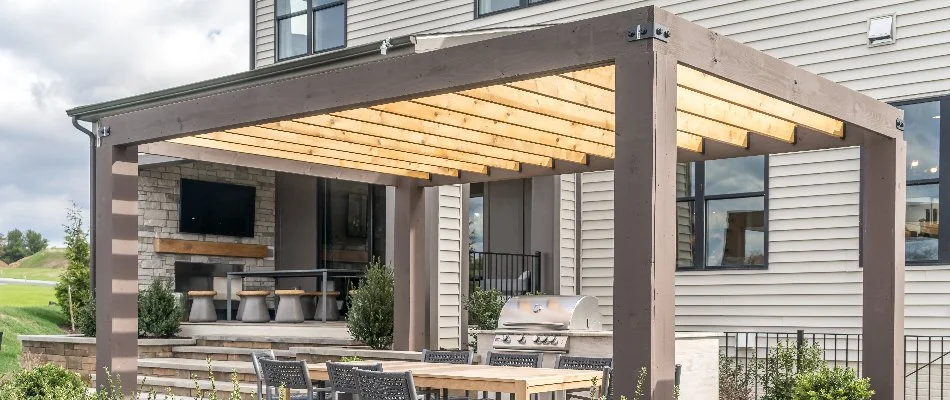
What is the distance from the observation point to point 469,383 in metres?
7.29

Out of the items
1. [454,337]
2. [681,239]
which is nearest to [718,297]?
[681,239]

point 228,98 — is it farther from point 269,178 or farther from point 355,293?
point 269,178

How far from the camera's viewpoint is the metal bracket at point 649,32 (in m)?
5.22

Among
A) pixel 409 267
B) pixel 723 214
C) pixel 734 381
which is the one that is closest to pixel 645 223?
pixel 409 267

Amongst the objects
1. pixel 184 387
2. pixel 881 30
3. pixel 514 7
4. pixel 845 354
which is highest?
pixel 514 7

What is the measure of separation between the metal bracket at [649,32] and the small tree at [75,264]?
13.1 metres

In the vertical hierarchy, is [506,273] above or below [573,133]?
below

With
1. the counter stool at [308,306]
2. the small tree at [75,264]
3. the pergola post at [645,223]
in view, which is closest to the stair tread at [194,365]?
the counter stool at [308,306]

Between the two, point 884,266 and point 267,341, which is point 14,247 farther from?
point 884,266

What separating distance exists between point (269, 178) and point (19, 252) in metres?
26.5

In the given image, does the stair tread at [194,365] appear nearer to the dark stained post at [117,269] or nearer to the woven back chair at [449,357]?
the woven back chair at [449,357]

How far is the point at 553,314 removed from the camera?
33.6ft

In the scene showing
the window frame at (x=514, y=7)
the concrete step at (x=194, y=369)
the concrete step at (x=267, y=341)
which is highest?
the window frame at (x=514, y=7)

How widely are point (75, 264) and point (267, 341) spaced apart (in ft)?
17.5
